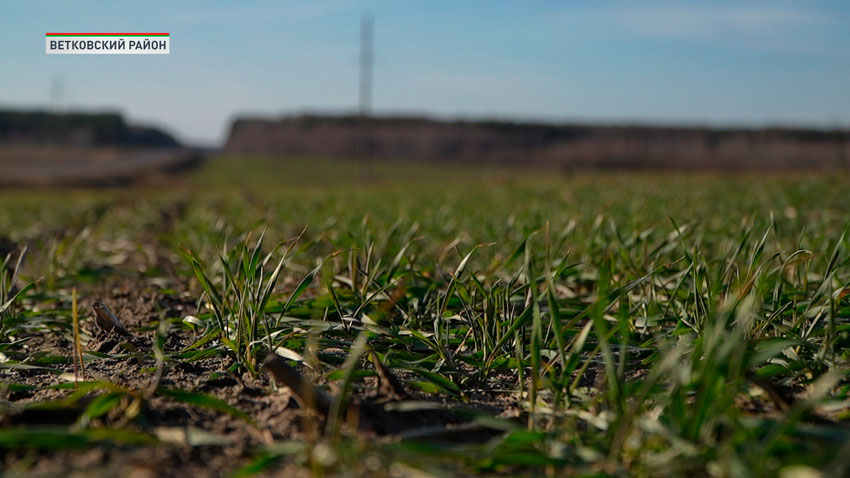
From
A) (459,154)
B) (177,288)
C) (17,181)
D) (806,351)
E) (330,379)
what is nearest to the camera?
(330,379)

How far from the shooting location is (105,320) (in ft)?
5.89

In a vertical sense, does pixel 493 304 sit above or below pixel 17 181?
above

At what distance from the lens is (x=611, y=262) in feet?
6.68

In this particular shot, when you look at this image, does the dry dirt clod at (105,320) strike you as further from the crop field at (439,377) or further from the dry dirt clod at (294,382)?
the dry dirt clod at (294,382)

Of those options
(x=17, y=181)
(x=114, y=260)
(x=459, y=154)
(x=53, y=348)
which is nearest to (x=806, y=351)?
(x=53, y=348)

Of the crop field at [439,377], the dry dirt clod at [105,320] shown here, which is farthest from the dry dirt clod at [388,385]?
the dry dirt clod at [105,320]

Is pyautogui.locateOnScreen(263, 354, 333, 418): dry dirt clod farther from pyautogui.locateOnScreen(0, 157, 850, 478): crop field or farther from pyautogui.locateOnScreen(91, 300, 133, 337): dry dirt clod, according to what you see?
pyautogui.locateOnScreen(91, 300, 133, 337): dry dirt clod

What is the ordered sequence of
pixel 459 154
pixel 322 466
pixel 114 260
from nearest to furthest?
pixel 322 466 → pixel 114 260 → pixel 459 154

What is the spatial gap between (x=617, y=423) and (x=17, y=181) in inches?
1252

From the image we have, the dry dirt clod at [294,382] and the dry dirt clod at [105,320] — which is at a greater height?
the dry dirt clod at [294,382]

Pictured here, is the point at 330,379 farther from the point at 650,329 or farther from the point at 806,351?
the point at 806,351

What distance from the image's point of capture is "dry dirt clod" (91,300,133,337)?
1777 mm

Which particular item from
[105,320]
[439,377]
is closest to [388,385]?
[439,377]

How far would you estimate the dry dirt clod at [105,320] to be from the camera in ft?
5.83
